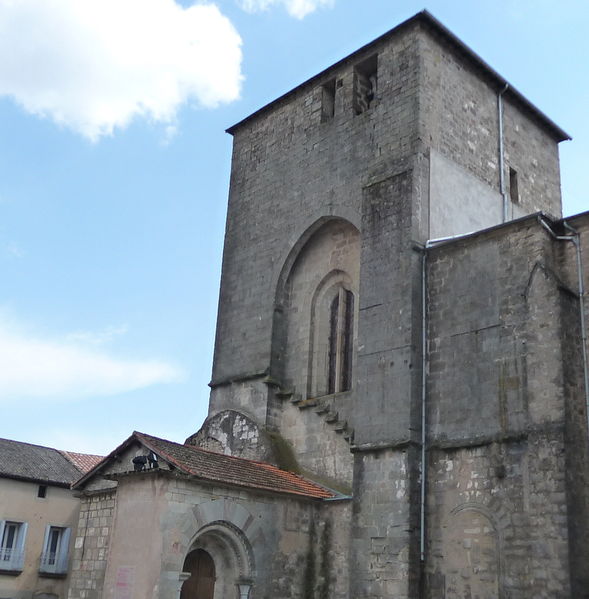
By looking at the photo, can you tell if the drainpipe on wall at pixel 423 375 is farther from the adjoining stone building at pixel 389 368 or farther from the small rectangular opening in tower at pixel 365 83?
the small rectangular opening in tower at pixel 365 83

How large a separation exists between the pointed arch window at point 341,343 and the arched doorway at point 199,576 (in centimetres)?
481

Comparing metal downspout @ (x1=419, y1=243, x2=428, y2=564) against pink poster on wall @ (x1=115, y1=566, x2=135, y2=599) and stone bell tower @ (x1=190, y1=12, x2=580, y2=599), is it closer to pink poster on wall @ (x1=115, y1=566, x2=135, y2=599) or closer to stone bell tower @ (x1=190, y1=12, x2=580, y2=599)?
stone bell tower @ (x1=190, y1=12, x2=580, y2=599)

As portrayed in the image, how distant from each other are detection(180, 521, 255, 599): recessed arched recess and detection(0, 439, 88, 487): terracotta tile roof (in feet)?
31.9

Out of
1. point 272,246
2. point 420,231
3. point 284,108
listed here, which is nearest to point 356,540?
point 420,231

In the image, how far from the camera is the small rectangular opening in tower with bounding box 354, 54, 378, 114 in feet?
62.4

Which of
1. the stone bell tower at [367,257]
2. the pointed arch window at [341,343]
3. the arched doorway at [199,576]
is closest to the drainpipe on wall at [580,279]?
the stone bell tower at [367,257]

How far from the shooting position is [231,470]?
50.0 ft

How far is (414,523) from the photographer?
553 inches

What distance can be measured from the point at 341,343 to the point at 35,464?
11.3 metres

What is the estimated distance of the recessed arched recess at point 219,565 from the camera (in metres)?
14.3

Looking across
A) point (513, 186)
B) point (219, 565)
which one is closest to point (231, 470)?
point (219, 565)

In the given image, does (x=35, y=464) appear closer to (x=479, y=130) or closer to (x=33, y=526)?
(x=33, y=526)

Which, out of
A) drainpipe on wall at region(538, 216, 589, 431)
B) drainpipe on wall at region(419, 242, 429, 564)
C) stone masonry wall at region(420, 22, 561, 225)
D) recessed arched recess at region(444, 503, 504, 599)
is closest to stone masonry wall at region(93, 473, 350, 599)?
drainpipe on wall at region(419, 242, 429, 564)

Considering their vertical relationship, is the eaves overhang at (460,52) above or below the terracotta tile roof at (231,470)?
above
